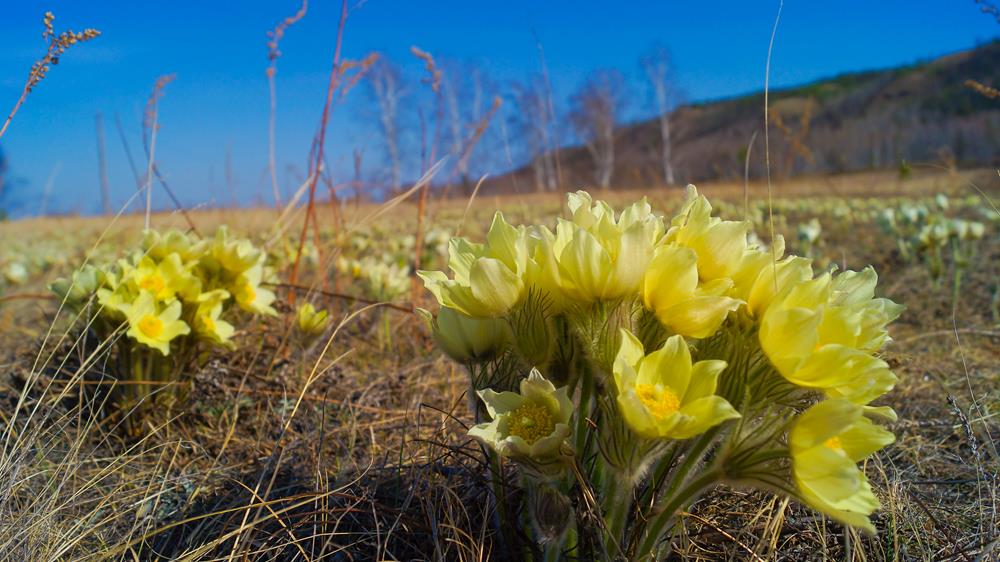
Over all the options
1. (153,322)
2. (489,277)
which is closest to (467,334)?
(489,277)

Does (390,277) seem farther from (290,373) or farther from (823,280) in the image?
(823,280)

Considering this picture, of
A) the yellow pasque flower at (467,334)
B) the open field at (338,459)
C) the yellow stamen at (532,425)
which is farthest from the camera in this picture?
the open field at (338,459)

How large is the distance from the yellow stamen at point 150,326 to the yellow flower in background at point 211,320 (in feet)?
0.42

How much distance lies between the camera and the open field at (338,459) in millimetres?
1178

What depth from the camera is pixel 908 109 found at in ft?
107

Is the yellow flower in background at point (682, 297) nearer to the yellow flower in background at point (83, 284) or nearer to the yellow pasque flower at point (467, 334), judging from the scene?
the yellow pasque flower at point (467, 334)

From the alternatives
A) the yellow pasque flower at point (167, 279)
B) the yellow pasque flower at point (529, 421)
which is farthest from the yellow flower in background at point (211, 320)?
the yellow pasque flower at point (529, 421)

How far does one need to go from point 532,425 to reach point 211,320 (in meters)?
1.28

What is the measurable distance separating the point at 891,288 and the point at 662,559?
366cm

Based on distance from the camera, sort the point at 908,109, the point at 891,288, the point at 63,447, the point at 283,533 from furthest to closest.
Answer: the point at 908,109 → the point at 891,288 → the point at 63,447 → the point at 283,533

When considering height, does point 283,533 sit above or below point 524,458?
below

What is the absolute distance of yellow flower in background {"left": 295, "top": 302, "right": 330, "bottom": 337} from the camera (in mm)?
2287

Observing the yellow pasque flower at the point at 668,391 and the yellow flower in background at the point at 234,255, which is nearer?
the yellow pasque flower at the point at 668,391

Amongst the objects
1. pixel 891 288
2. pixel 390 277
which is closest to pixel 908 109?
pixel 891 288
